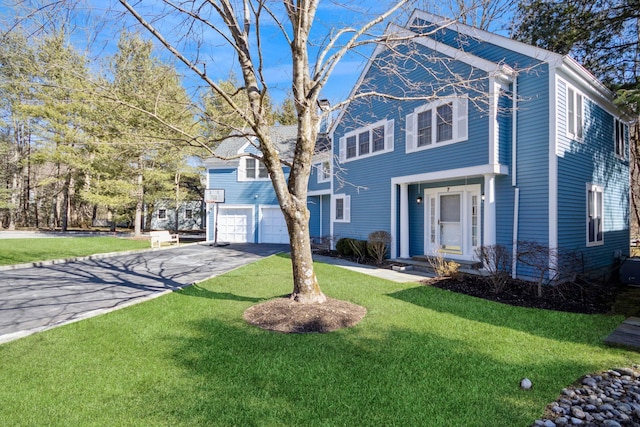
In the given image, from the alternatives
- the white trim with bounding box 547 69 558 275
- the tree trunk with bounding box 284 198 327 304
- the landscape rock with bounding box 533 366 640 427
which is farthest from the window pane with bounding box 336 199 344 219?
the landscape rock with bounding box 533 366 640 427

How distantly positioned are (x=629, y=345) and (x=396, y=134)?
871 cm

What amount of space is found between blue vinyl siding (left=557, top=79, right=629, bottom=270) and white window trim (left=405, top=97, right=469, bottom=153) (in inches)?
83.4

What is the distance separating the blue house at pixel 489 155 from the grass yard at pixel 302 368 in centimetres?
347

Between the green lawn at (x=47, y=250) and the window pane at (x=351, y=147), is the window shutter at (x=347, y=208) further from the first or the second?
the green lawn at (x=47, y=250)

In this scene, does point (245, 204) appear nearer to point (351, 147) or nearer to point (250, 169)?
point (250, 169)

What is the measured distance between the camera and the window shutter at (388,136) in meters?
11.8

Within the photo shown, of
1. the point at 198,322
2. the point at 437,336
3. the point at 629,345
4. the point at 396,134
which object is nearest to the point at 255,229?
the point at 396,134

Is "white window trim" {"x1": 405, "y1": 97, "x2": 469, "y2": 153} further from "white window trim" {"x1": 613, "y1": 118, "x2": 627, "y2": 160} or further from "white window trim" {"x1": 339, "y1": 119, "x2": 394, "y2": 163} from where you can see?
"white window trim" {"x1": 613, "y1": 118, "x2": 627, "y2": 160}

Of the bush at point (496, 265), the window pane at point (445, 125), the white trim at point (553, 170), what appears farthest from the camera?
the window pane at point (445, 125)

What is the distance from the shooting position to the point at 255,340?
447 centimetres

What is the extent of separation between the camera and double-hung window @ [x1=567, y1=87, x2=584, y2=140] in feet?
28.3

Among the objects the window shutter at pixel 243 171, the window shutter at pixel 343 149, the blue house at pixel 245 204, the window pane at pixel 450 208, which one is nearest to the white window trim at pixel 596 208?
the window pane at pixel 450 208

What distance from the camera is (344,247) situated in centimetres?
1360

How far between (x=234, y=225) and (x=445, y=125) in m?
14.1
